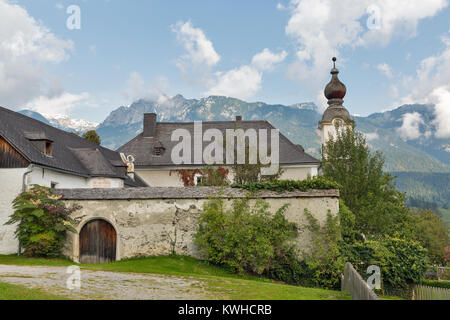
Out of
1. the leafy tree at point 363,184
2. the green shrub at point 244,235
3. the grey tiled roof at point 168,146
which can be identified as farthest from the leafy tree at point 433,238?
the green shrub at point 244,235

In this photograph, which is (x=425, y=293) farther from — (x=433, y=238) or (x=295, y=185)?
(x=433, y=238)

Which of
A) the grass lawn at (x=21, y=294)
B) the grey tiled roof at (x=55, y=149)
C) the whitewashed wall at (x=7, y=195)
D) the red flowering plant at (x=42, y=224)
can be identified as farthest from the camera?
the grey tiled roof at (x=55, y=149)

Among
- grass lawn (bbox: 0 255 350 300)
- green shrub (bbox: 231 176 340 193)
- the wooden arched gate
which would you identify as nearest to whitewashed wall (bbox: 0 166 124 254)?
grass lawn (bbox: 0 255 350 300)

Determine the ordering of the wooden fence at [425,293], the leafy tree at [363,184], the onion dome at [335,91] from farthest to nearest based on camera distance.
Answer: the onion dome at [335,91] < the leafy tree at [363,184] < the wooden fence at [425,293]

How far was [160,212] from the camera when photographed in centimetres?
1889

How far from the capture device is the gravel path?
9.98m

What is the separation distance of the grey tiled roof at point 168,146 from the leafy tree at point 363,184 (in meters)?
8.45

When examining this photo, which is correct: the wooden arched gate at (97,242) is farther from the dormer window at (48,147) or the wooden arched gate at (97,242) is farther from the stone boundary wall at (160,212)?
the dormer window at (48,147)

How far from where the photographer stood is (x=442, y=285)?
27.1m

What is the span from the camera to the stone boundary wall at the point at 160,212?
18375 millimetres

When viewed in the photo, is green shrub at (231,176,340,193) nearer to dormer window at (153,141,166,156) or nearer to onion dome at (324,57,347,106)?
dormer window at (153,141,166,156)

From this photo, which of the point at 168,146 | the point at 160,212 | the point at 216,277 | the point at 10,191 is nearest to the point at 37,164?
the point at 10,191

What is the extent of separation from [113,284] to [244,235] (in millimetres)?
7030

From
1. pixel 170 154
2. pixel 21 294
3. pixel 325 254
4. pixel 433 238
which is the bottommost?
A: pixel 433 238
